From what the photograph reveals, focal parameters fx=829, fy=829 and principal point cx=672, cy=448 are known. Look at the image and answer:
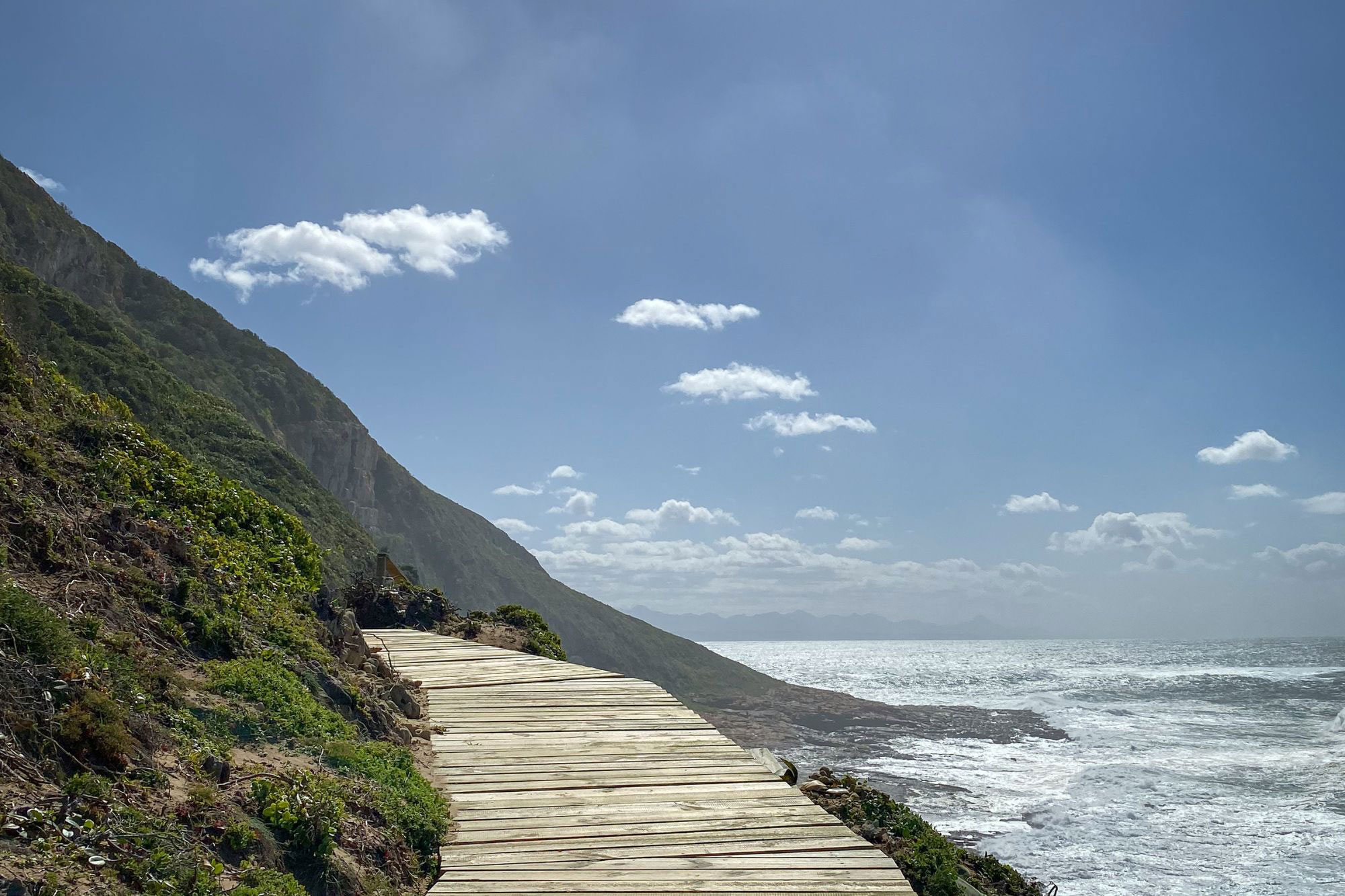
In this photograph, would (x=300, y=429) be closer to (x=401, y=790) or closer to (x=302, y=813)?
(x=401, y=790)

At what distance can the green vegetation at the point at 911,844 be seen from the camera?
4.96m

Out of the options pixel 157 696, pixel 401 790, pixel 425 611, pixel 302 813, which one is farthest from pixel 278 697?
pixel 425 611

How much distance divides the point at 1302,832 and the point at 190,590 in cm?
2573

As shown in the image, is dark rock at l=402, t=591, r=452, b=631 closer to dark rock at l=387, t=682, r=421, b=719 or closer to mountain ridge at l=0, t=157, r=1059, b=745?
dark rock at l=387, t=682, r=421, b=719

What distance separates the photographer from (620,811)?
4.67m

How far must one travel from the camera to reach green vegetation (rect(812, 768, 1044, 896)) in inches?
195

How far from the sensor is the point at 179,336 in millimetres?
56406

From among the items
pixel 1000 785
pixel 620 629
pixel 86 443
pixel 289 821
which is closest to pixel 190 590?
pixel 86 443

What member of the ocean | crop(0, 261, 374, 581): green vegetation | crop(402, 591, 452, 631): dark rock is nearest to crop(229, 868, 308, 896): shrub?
crop(402, 591, 452, 631): dark rock

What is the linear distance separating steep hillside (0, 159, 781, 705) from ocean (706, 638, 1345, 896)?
81.7ft

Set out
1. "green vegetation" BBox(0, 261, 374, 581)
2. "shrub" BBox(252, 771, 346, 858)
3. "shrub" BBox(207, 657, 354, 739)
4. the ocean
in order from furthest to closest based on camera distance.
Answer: "green vegetation" BBox(0, 261, 374, 581) → the ocean → "shrub" BBox(207, 657, 354, 739) → "shrub" BBox(252, 771, 346, 858)

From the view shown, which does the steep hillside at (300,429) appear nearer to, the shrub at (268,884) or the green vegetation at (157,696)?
the green vegetation at (157,696)

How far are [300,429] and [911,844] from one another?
64253 mm

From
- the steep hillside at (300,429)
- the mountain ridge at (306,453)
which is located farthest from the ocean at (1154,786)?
the steep hillside at (300,429)
